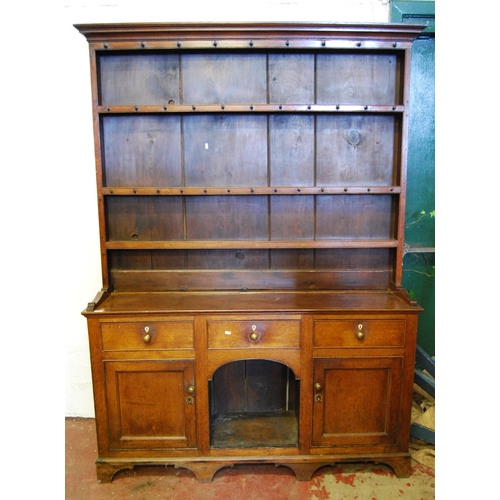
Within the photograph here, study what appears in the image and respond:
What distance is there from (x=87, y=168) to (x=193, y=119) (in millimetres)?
723

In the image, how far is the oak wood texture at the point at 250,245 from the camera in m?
1.91

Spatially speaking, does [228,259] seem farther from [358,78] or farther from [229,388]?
[358,78]

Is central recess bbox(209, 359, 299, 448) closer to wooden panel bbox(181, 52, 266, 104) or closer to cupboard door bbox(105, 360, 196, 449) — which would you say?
cupboard door bbox(105, 360, 196, 449)

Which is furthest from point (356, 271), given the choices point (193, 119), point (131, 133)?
point (131, 133)

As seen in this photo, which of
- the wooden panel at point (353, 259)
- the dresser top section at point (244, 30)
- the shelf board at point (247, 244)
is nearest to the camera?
the dresser top section at point (244, 30)

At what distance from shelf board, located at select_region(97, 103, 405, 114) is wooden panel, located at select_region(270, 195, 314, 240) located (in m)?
0.48

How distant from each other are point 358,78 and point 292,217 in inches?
33.0

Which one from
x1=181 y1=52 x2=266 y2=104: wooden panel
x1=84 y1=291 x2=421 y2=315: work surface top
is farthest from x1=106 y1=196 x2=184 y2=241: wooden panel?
x1=181 y1=52 x2=266 y2=104: wooden panel

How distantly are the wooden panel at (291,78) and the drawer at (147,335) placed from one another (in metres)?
1.32

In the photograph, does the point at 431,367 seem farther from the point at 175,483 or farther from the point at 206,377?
the point at 175,483

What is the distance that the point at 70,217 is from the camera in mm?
2311

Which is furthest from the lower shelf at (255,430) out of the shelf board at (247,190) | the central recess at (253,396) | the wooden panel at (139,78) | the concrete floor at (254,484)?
the wooden panel at (139,78)

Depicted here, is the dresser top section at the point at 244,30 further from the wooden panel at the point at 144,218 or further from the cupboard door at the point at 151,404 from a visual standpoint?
the cupboard door at the point at 151,404

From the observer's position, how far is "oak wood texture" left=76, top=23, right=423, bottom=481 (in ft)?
6.25
